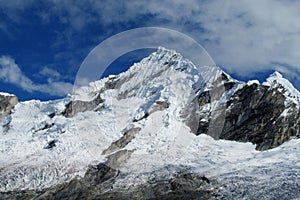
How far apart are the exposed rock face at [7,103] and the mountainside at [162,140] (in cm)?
485

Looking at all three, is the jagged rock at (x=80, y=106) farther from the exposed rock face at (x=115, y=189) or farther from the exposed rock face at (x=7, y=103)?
the exposed rock face at (x=115, y=189)

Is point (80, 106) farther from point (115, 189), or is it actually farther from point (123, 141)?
point (115, 189)

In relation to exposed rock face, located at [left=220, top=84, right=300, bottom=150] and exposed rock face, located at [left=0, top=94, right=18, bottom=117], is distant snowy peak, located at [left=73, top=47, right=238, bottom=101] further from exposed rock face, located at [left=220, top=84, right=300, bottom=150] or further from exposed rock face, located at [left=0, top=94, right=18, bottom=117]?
exposed rock face, located at [left=0, top=94, right=18, bottom=117]

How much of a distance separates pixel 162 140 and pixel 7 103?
67919mm

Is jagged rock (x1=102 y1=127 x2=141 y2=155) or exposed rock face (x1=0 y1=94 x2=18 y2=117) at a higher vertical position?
exposed rock face (x1=0 y1=94 x2=18 y2=117)

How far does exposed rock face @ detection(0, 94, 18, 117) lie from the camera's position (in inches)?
5274

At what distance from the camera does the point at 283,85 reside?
9156cm

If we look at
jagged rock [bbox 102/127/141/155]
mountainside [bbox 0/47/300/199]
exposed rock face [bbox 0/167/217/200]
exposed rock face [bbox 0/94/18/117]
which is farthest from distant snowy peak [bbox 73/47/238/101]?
Result: exposed rock face [bbox 0/167/217/200]

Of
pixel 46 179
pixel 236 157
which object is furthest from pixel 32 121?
pixel 236 157

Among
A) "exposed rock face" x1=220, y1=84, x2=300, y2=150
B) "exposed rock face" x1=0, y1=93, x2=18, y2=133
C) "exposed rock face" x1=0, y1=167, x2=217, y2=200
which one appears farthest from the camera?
"exposed rock face" x1=0, y1=93, x2=18, y2=133

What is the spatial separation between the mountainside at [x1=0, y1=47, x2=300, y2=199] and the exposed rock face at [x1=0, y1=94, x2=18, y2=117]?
4.85 metres

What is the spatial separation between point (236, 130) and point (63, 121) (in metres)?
38.7

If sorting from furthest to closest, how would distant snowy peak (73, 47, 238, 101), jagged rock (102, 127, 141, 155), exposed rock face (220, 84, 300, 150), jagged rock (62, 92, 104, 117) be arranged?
jagged rock (62, 92, 104, 117) → distant snowy peak (73, 47, 238, 101) → jagged rock (102, 127, 141, 155) → exposed rock face (220, 84, 300, 150)

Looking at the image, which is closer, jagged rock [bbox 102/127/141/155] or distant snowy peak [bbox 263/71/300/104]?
jagged rock [bbox 102/127/141/155]
